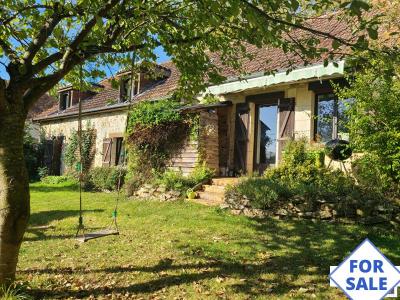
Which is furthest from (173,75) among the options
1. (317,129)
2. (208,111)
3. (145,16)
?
(145,16)

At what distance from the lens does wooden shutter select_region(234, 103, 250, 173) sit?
516 inches

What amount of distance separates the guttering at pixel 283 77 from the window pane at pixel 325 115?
3.82 feet

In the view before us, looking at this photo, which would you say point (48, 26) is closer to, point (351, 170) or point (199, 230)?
point (199, 230)

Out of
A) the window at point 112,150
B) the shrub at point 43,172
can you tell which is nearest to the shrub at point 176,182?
the window at point 112,150

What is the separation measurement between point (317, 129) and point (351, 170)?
1.96m

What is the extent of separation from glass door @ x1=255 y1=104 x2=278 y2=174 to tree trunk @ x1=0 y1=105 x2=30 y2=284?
30.6ft

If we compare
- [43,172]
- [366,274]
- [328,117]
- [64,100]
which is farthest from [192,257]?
[64,100]

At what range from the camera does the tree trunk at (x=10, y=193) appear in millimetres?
4379

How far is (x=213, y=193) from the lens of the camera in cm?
1108

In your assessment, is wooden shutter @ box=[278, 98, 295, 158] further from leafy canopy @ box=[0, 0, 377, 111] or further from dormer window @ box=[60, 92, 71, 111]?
dormer window @ box=[60, 92, 71, 111]

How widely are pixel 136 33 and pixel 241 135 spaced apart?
788cm

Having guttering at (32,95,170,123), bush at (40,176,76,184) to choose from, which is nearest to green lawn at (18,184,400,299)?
guttering at (32,95,170,123)

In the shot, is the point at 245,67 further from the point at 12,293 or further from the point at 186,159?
the point at 12,293

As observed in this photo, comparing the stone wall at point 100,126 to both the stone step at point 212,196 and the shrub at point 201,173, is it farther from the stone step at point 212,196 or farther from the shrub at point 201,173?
the stone step at point 212,196
